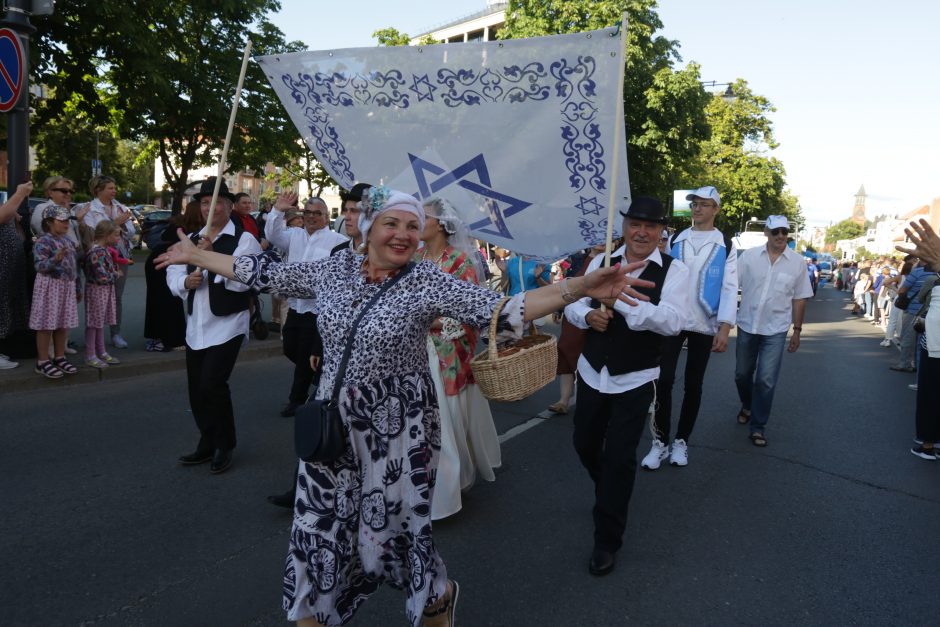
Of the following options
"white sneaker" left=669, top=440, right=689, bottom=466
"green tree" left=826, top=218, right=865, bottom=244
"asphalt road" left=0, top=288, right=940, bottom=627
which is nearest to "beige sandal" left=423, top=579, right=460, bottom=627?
"asphalt road" left=0, top=288, right=940, bottom=627

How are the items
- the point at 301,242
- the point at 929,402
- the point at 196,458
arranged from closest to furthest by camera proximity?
1. the point at 196,458
2. the point at 929,402
3. the point at 301,242

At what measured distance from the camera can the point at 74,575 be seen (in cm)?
344

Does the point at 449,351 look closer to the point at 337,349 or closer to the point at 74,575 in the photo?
the point at 337,349

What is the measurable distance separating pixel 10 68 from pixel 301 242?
3.72 metres

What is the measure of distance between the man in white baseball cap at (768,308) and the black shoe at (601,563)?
3.15 m

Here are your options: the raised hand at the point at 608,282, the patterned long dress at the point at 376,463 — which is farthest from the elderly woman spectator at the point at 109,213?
the raised hand at the point at 608,282

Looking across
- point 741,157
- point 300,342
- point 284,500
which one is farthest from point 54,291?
point 741,157

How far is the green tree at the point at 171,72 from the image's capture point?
13.9 metres

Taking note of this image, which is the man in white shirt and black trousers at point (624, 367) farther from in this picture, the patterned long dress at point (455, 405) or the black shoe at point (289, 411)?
the black shoe at point (289, 411)

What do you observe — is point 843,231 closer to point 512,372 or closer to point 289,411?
point 289,411

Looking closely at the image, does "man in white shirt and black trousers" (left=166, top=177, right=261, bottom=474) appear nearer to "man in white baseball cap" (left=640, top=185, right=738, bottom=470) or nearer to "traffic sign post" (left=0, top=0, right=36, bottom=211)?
"man in white baseball cap" (left=640, top=185, right=738, bottom=470)

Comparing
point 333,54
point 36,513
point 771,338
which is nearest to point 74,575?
point 36,513

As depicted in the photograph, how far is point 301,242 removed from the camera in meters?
6.52

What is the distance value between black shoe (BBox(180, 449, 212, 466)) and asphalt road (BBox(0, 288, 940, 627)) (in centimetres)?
7
